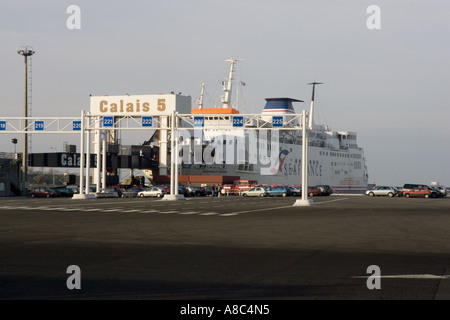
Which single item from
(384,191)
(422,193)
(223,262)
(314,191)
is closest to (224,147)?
(314,191)

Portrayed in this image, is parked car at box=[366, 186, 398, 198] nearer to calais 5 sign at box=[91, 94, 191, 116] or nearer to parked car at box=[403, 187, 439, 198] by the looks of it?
parked car at box=[403, 187, 439, 198]

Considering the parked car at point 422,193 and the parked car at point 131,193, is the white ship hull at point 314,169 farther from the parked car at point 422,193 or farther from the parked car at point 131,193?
the parked car at point 422,193

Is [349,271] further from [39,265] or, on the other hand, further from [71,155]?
[71,155]

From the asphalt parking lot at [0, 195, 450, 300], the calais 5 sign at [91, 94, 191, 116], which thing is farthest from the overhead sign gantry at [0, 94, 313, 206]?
the asphalt parking lot at [0, 195, 450, 300]

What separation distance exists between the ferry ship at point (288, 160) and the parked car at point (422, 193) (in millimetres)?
18705

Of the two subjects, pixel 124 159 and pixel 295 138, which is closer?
pixel 124 159

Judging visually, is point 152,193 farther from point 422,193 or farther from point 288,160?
point 288,160

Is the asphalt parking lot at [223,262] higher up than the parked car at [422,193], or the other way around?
the asphalt parking lot at [223,262]

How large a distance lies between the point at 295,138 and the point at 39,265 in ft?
307

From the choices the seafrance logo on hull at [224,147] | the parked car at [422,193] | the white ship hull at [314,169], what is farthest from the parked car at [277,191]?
the white ship hull at [314,169]

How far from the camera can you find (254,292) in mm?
9367

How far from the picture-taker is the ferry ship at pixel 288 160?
90312mm

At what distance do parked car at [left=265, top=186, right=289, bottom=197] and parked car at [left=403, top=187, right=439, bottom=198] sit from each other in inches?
573
